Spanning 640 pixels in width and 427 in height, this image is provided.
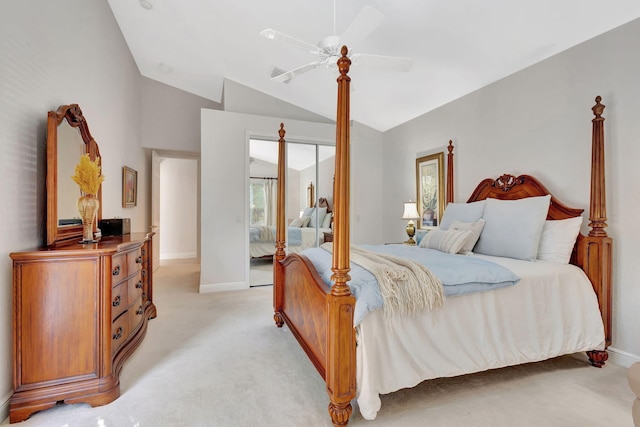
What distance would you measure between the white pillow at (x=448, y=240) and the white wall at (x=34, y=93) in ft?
10.1

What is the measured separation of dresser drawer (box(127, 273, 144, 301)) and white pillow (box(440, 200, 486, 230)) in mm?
2985

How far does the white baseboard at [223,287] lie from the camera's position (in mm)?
4266

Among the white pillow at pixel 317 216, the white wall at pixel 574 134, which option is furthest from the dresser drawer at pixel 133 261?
the white wall at pixel 574 134

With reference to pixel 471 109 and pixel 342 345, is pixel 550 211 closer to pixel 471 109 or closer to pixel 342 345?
pixel 471 109

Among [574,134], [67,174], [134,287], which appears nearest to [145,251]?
[134,287]

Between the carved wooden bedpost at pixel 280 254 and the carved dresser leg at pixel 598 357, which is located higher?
→ the carved wooden bedpost at pixel 280 254

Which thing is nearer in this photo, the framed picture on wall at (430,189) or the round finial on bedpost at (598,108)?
the round finial on bedpost at (598,108)

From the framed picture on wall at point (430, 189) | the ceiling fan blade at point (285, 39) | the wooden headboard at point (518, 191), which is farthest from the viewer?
the framed picture on wall at point (430, 189)

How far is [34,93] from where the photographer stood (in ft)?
6.57

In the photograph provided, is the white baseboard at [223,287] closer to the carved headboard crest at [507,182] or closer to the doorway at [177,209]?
the doorway at [177,209]

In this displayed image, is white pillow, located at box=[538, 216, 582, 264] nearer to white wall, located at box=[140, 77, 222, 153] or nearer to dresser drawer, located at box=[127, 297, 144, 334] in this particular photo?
dresser drawer, located at box=[127, 297, 144, 334]

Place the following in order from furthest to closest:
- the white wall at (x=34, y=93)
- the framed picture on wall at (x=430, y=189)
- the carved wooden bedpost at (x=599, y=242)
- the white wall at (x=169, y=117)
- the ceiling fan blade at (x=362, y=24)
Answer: the white wall at (x=169, y=117), the framed picture on wall at (x=430, y=189), the carved wooden bedpost at (x=599, y=242), the ceiling fan blade at (x=362, y=24), the white wall at (x=34, y=93)

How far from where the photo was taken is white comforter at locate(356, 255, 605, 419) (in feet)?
5.42

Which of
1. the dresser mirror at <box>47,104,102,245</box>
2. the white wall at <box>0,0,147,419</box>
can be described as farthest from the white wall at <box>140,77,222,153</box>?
the dresser mirror at <box>47,104,102,245</box>
